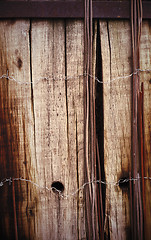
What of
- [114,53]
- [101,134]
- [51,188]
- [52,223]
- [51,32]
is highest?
[51,32]

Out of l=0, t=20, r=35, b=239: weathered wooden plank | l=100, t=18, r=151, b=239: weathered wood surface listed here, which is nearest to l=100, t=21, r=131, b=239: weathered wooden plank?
l=100, t=18, r=151, b=239: weathered wood surface

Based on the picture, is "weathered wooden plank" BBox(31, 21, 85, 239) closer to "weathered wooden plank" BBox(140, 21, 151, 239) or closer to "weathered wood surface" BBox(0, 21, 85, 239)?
"weathered wood surface" BBox(0, 21, 85, 239)

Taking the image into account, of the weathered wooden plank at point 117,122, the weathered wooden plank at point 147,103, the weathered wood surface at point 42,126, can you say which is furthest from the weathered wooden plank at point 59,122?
the weathered wooden plank at point 147,103

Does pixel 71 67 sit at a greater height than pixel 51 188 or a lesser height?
greater

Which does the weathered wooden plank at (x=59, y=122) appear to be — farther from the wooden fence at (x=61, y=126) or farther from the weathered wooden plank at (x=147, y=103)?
the weathered wooden plank at (x=147, y=103)

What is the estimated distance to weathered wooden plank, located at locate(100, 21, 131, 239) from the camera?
56.0 inches

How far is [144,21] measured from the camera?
56.4 inches

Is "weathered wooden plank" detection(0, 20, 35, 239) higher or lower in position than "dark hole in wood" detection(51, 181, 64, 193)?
higher

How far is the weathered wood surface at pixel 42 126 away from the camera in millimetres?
1383

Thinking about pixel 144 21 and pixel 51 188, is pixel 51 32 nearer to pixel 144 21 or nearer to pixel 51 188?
pixel 144 21

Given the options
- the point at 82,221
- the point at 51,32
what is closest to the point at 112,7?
the point at 51,32

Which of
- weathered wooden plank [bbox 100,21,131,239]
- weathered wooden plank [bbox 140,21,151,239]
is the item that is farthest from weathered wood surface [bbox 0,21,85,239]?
weathered wooden plank [bbox 140,21,151,239]

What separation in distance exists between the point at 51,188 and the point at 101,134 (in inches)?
22.0

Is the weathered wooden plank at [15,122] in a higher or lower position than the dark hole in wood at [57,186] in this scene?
higher
